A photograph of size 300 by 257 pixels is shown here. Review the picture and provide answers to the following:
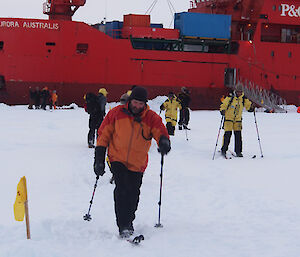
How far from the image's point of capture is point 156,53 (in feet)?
87.4

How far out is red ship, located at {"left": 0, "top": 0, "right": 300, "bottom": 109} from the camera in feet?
80.9

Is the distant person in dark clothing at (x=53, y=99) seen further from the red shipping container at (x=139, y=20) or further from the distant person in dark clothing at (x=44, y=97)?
the red shipping container at (x=139, y=20)

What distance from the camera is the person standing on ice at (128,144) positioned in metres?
4.89

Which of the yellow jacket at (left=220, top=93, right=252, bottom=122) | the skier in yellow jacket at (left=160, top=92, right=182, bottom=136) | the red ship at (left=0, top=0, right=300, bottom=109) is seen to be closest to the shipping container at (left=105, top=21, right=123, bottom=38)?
the red ship at (left=0, top=0, right=300, bottom=109)

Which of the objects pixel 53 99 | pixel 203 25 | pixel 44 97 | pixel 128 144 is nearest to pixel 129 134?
pixel 128 144

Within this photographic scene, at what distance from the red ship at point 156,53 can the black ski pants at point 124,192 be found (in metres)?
20.7

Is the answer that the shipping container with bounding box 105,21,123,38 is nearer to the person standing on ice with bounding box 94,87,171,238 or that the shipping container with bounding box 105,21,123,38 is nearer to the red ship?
the red ship

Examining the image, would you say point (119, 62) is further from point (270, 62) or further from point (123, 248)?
point (123, 248)

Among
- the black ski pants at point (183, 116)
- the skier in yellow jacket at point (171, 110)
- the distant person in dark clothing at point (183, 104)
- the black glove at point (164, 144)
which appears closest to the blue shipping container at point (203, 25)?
the distant person in dark clothing at point (183, 104)

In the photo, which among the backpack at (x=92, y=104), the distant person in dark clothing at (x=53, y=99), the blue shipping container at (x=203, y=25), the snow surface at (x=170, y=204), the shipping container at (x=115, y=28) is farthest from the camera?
the shipping container at (x=115, y=28)

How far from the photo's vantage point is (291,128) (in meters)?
17.5

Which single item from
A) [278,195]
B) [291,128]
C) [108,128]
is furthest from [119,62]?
[108,128]

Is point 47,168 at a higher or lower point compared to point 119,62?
lower

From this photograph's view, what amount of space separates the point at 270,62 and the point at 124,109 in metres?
25.8
